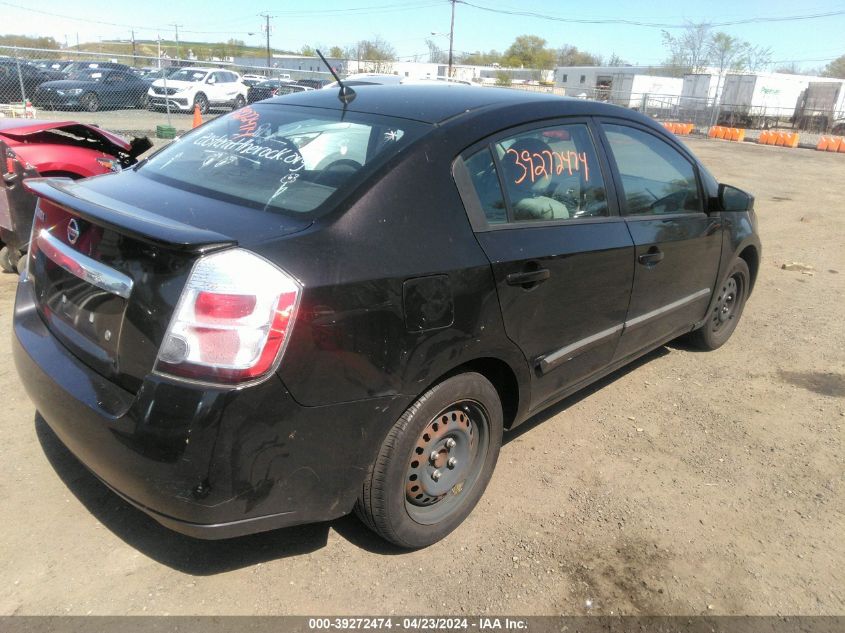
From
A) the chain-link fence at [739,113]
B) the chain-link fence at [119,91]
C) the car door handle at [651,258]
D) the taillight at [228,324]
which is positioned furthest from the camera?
the chain-link fence at [739,113]

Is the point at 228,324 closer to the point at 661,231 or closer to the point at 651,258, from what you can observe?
the point at 651,258

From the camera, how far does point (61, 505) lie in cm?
269

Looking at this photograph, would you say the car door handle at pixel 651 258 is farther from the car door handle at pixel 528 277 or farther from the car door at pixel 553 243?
the car door handle at pixel 528 277

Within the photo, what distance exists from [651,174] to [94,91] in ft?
68.0

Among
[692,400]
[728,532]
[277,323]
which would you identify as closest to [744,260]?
[692,400]

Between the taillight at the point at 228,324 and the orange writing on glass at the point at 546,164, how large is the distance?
1.30 meters

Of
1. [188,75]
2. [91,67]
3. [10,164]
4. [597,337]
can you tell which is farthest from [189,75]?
[597,337]

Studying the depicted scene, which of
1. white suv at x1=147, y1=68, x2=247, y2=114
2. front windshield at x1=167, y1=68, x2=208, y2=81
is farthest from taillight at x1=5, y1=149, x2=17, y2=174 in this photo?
front windshield at x1=167, y1=68, x2=208, y2=81

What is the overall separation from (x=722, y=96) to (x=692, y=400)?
39.4m

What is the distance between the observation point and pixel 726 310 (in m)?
4.80

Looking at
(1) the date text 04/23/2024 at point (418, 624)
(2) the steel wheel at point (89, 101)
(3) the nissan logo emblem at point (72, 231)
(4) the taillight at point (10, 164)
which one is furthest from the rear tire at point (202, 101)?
(1) the date text 04/23/2024 at point (418, 624)

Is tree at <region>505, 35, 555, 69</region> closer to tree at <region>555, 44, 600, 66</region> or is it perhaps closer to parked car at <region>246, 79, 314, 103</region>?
tree at <region>555, 44, 600, 66</region>

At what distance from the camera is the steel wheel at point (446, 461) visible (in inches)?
98.6

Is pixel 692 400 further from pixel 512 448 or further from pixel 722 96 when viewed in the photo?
pixel 722 96
